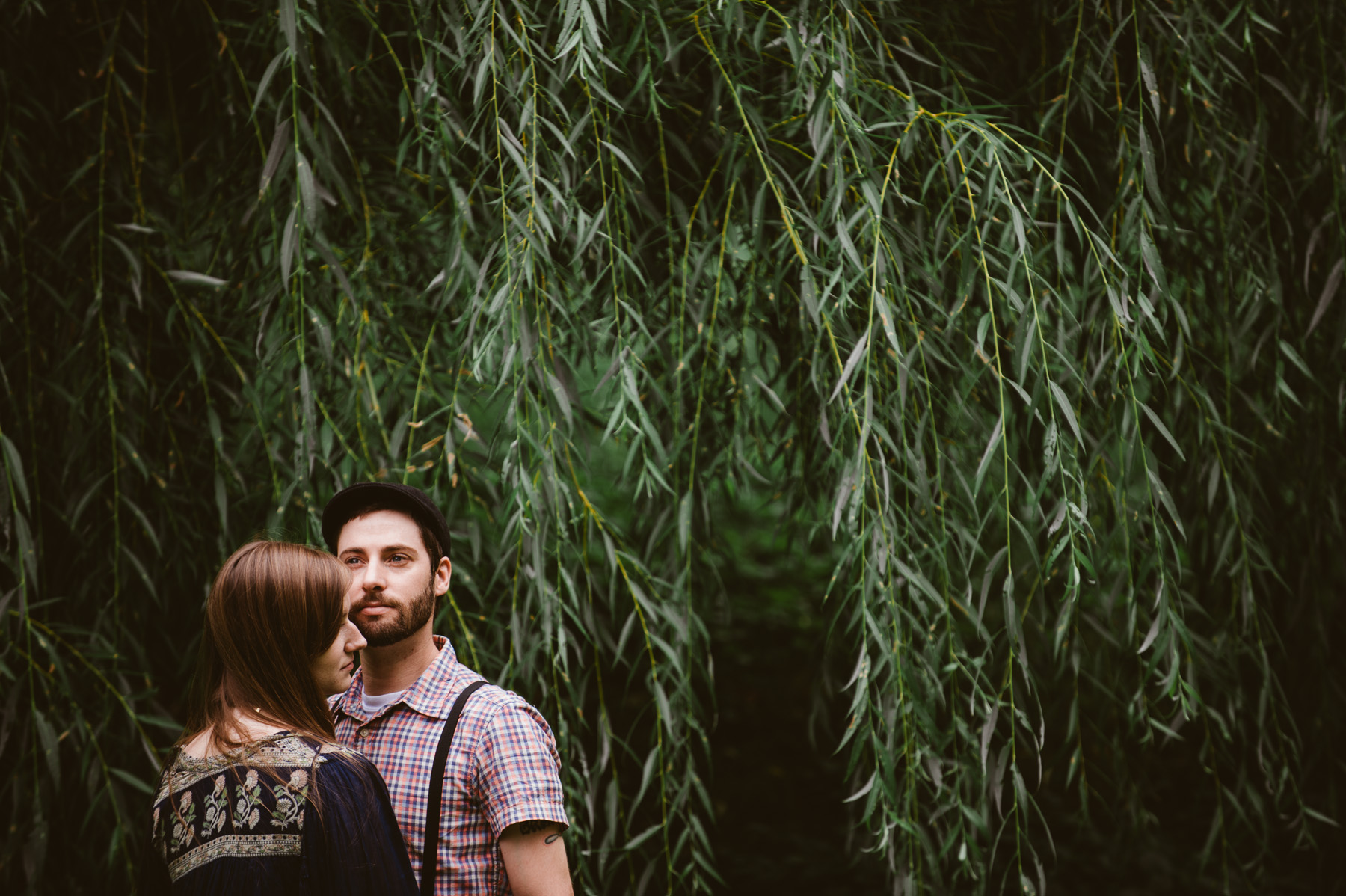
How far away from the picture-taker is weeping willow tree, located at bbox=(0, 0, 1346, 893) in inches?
64.7

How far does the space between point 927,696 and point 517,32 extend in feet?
3.93

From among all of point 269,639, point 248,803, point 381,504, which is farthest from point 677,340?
point 248,803

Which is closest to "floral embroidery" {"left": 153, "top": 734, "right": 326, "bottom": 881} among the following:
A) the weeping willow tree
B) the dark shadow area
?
the weeping willow tree

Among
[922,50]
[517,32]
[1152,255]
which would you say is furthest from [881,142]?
[517,32]

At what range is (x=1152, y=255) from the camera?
1.73 meters

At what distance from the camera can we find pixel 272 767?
1020 mm

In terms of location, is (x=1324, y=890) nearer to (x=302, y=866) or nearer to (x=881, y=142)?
(x=881, y=142)

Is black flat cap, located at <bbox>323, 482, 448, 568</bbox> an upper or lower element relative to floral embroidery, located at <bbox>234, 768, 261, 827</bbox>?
upper

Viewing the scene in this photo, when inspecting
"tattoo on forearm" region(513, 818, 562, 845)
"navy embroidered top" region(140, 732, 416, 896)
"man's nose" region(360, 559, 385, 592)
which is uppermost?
"man's nose" region(360, 559, 385, 592)

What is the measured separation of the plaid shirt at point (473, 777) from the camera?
3.72 feet

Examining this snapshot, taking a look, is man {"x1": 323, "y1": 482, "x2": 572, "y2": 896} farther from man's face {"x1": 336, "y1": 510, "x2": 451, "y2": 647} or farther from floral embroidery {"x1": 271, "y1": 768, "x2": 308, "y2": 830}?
floral embroidery {"x1": 271, "y1": 768, "x2": 308, "y2": 830}

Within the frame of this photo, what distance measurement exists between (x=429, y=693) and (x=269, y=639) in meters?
0.21

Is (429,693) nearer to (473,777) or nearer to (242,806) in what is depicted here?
(473,777)

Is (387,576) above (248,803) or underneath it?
above
